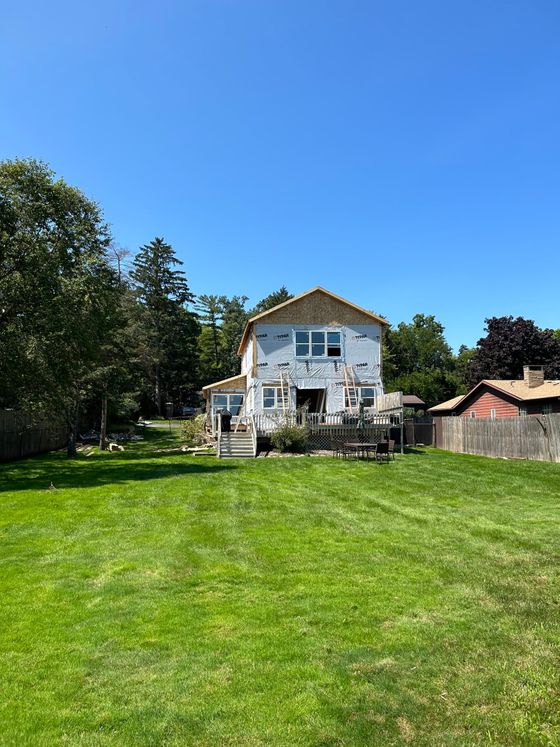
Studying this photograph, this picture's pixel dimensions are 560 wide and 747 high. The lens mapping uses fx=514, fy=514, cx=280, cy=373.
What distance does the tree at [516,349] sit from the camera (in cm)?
4459

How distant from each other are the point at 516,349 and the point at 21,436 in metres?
39.2

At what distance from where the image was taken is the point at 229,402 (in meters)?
31.0

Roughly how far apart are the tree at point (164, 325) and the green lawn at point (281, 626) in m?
47.0

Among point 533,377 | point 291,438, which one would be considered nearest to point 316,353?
point 291,438

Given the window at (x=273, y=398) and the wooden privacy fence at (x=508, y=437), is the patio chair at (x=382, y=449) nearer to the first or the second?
the wooden privacy fence at (x=508, y=437)

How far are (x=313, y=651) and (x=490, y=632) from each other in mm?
1464

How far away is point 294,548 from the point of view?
6.91m

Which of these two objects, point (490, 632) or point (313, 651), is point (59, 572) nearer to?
point (313, 651)

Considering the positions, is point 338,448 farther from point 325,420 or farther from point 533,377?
point 533,377

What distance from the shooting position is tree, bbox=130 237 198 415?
5568cm

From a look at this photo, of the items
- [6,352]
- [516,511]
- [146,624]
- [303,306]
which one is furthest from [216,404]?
[146,624]

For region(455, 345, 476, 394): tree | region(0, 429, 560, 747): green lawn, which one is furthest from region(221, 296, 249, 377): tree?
region(0, 429, 560, 747): green lawn

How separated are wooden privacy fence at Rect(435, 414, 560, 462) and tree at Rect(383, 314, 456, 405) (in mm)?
38073

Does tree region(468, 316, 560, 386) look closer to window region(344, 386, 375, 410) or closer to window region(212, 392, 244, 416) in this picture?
window region(344, 386, 375, 410)
